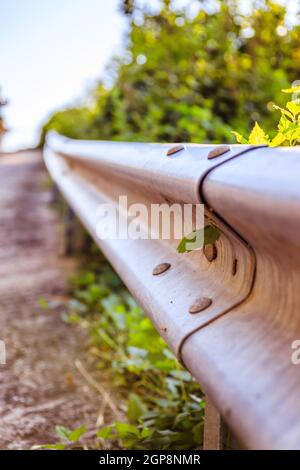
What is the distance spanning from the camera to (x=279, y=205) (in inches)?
24.0

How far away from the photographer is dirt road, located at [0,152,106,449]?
5.83 feet

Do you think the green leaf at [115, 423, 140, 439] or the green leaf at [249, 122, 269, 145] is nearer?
the green leaf at [249, 122, 269, 145]

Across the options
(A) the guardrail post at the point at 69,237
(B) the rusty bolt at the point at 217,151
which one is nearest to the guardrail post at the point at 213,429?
(B) the rusty bolt at the point at 217,151

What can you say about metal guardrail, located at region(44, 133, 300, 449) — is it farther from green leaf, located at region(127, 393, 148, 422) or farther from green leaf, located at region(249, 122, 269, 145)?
green leaf, located at region(127, 393, 148, 422)

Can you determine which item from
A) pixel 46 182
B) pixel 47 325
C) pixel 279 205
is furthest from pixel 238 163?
pixel 46 182

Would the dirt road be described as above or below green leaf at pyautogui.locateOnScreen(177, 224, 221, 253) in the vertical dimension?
below

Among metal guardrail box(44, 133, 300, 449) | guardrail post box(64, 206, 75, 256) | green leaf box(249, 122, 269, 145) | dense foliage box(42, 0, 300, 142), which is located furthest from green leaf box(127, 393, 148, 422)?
guardrail post box(64, 206, 75, 256)

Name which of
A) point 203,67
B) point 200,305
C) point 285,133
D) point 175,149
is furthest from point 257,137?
point 203,67

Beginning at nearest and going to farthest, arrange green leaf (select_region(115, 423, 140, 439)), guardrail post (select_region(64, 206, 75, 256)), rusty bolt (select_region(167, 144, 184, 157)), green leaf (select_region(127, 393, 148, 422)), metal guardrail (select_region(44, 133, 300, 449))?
metal guardrail (select_region(44, 133, 300, 449)) < rusty bolt (select_region(167, 144, 184, 157)) < green leaf (select_region(115, 423, 140, 439)) < green leaf (select_region(127, 393, 148, 422)) < guardrail post (select_region(64, 206, 75, 256))

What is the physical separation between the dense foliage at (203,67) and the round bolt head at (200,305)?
8.50 ft

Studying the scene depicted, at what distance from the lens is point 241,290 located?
2.82ft

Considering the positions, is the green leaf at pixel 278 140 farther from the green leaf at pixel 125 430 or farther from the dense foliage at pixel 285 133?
the green leaf at pixel 125 430

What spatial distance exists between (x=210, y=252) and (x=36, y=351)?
1.56 m

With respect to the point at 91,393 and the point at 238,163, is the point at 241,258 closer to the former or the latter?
the point at 238,163
